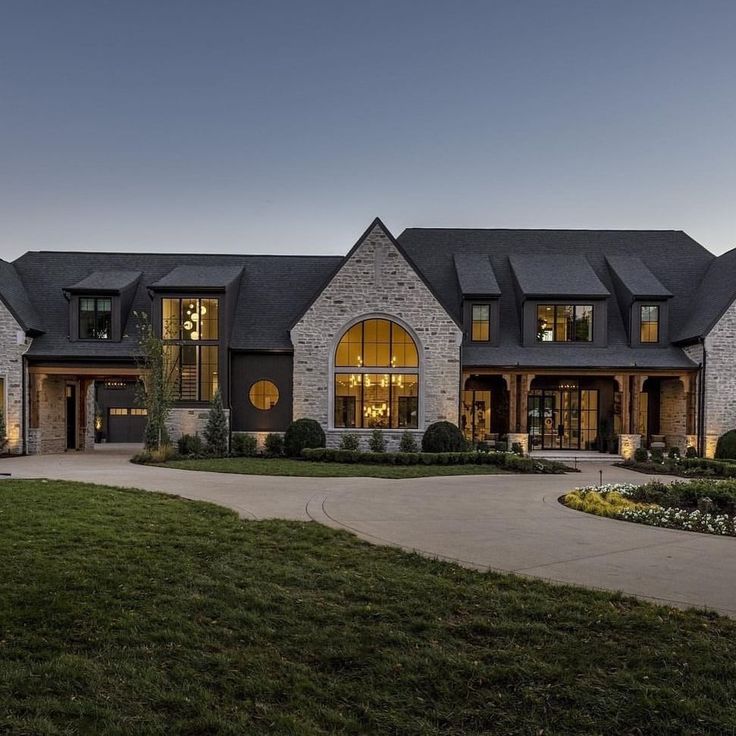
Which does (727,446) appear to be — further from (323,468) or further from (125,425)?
(125,425)

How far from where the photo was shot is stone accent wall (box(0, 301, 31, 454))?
21.3 metres

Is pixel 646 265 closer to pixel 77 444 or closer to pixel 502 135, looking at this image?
pixel 502 135

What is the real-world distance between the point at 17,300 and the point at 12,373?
3.38 m

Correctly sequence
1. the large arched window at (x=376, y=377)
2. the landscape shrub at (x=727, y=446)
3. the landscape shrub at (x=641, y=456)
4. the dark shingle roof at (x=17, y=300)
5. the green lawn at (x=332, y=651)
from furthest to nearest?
the large arched window at (x=376, y=377) → the dark shingle roof at (x=17, y=300) → the landscape shrub at (x=727, y=446) → the landscape shrub at (x=641, y=456) → the green lawn at (x=332, y=651)

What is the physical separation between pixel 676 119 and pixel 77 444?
30801 mm

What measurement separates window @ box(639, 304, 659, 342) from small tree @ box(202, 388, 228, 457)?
18.0 m

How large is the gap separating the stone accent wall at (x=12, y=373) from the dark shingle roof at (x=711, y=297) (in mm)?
27114

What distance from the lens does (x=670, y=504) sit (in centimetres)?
1074

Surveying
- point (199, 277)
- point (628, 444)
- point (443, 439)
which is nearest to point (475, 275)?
point (443, 439)

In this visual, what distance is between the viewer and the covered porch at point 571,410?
2328 centimetres

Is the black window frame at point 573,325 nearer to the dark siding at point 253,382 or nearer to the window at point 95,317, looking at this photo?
the dark siding at point 253,382

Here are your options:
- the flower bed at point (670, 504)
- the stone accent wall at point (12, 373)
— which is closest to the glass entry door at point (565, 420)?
the flower bed at point (670, 504)

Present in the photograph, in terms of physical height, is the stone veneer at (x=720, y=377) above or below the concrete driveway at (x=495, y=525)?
above

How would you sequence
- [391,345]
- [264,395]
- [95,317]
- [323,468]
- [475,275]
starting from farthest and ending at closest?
[475,275]
[95,317]
[264,395]
[391,345]
[323,468]
